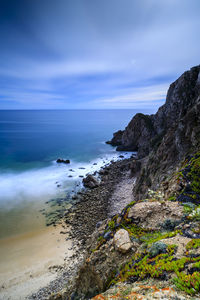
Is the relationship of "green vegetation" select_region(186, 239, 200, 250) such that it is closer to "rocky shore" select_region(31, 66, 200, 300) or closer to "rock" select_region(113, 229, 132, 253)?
"rocky shore" select_region(31, 66, 200, 300)

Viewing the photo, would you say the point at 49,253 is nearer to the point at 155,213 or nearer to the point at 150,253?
Answer: the point at 155,213

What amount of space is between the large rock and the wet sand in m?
12.4

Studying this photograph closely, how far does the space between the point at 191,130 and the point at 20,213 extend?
92.3 ft

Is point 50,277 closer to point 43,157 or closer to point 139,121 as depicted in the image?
point 43,157

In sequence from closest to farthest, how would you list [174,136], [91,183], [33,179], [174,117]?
[174,136]
[174,117]
[91,183]
[33,179]

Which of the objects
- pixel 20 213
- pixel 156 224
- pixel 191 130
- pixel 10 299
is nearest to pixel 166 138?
pixel 191 130

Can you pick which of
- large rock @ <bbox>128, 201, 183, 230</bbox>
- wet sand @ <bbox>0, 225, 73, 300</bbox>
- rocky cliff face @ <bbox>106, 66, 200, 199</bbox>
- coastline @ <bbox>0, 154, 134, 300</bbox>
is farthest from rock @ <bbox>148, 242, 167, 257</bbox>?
wet sand @ <bbox>0, 225, 73, 300</bbox>

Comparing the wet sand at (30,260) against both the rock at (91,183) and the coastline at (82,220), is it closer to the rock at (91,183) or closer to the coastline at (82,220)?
the coastline at (82,220)

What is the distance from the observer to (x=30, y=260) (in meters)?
16.1

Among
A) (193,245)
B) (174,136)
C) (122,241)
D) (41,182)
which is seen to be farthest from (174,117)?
(41,182)

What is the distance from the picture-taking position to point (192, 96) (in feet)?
87.3

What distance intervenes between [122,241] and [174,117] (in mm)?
30895

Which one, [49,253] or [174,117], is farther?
[174,117]

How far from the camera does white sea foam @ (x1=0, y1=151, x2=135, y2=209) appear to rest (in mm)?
30109
